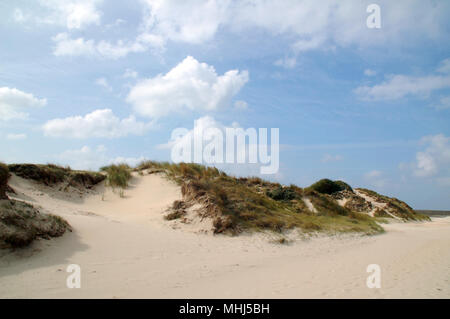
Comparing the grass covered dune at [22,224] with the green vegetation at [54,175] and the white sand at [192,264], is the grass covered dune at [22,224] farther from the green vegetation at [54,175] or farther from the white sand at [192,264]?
the green vegetation at [54,175]

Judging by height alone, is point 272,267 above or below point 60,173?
below

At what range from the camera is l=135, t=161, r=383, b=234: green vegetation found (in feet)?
34.4

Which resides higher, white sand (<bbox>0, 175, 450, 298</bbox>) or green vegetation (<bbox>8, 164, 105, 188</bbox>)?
green vegetation (<bbox>8, 164, 105, 188</bbox>)

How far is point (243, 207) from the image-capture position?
37.8 ft

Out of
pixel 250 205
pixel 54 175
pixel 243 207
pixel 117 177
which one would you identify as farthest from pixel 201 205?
pixel 54 175

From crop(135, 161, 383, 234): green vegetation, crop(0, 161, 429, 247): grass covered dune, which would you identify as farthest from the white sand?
crop(135, 161, 383, 234): green vegetation

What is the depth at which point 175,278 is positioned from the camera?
19.3ft

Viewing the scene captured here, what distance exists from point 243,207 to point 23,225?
7.43 meters

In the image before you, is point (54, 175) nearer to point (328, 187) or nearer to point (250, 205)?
point (250, 205)

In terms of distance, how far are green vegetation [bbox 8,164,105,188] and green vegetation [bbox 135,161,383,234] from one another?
342 cm

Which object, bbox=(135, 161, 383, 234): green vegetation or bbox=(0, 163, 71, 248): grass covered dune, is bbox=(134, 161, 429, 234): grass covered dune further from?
bbox=(0, 163, 71, 248): grass covered dune
